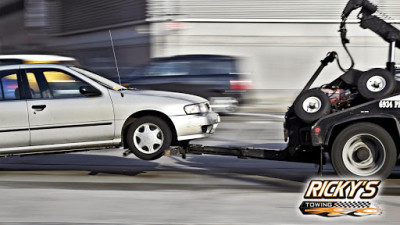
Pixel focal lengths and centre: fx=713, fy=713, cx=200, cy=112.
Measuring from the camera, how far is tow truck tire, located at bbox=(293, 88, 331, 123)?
7.87 metres

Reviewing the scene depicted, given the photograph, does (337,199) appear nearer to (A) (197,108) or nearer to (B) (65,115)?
(A) (197,108)

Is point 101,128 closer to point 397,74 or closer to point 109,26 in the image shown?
point 397,74

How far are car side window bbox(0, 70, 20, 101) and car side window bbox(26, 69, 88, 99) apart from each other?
6.8 inches

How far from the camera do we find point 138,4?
30.2m

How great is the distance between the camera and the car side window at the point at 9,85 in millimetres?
8930

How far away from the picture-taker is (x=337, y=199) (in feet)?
20.5

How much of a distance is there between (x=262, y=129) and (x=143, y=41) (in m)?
15.3

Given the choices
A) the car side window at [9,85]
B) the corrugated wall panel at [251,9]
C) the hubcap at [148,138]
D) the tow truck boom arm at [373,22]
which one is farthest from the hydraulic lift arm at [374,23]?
the corrugated wall panel at [251,9]

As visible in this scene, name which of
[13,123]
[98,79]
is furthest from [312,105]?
[13,123]

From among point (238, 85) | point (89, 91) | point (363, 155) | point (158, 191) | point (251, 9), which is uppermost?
point (251, 9)

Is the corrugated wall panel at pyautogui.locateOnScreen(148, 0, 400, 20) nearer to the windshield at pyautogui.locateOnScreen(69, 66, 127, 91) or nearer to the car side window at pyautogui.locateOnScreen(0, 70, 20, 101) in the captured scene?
the windshield at pyautogui.locateOnScreen(69, 66, 127, 91)

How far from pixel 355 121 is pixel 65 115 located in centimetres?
353

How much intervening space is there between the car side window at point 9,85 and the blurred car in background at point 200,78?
29.3 ft

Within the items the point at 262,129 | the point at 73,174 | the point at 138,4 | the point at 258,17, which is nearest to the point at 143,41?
the point at 138,4
